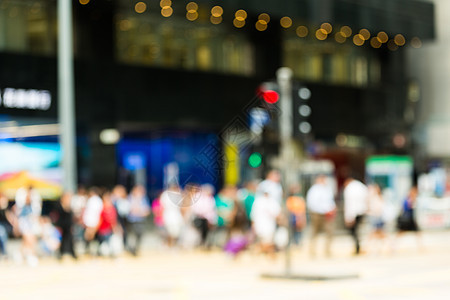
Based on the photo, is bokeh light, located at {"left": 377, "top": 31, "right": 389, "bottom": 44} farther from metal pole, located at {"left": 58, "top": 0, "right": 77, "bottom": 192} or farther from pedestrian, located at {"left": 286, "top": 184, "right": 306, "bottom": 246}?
metal pole, located at {"left": 58, "top": 0, "right": 77, "bottom": 192}

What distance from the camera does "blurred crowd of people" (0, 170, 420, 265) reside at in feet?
69.3

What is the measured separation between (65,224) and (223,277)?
5.67 m

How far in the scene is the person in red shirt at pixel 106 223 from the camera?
21.9 m

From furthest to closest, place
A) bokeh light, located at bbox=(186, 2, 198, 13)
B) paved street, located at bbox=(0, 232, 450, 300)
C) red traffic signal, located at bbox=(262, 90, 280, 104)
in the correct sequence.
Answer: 1. bokeh light, located at bbox=(186, 2, 198, 13)
2. red traffic signal, located at bbox=(262, 90, 280, 104)
3. paved street, located at bbox=(0, 232, 450, 300)

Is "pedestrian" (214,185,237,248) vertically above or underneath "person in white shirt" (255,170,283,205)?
underneath

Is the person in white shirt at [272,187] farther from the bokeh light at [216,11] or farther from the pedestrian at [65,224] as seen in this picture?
the bokeh light at [216,11]

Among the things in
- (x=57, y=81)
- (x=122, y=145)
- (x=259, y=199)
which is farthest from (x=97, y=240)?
(x=122, y=145)

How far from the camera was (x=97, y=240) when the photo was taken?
22.3 metres

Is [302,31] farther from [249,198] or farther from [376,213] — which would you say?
[376,213]

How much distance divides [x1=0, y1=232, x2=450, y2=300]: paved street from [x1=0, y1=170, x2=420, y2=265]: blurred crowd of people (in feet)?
1.41

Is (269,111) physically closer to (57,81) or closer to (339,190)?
(57,81)

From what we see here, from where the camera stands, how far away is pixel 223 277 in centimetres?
1712

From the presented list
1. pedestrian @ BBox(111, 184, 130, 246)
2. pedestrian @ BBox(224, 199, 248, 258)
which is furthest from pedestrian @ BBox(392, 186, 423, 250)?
pedestrian @ BBox(111, 184, 130, 246)

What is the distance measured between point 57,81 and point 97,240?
8.53 m
